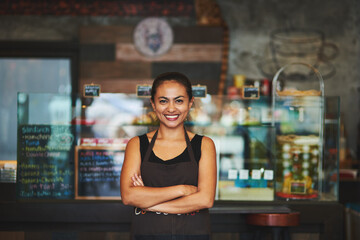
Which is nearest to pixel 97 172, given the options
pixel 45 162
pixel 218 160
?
pixel 45 162

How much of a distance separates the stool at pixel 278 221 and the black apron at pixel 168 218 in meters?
0.93

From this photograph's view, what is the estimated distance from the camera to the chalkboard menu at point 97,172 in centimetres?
308

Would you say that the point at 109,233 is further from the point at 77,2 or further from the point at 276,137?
the point at 77,2

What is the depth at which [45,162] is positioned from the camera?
10.1 ft

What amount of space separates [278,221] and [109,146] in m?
1.27

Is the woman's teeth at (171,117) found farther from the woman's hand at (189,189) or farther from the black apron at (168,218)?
the woman's hand at (189,189)

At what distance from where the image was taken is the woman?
1.88 metres

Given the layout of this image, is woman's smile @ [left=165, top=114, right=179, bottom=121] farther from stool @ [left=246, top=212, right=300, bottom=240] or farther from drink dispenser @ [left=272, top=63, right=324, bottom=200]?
drink dispenser @ [left=272, top=63, right=324, bottom=200]

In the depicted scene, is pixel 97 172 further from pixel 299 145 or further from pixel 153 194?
pixel 299 145

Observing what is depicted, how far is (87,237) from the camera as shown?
3020 millimetres

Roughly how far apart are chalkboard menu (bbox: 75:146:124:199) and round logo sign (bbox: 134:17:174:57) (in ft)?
7.73

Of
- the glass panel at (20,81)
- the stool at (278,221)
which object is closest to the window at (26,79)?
the glass panel at (20,81)

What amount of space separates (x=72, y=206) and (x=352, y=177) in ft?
9.01

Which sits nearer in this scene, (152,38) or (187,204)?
(187,204)
